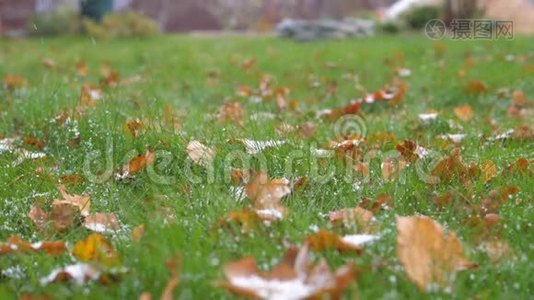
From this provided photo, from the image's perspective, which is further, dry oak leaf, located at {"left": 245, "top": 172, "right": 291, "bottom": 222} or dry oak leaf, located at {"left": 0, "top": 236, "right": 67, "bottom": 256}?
dry oak leaf, located at {"left": 245, "top": 172, "right": 291, "bottom": 222}

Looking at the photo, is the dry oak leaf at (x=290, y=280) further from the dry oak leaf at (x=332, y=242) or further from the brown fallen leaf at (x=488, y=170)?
the brown fallen leaf at (x=488, y=170)

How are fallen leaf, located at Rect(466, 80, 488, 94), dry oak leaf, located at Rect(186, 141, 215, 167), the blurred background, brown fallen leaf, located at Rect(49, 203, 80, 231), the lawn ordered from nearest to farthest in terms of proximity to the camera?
the lawn < brown fallen leaf, located at Rect(49, 203, 80, 231) < dry oak leaf, located at Rect(186, 141, 215, 167) < fallen leaf, located at Rect(466, 80, 488, 94) < the blurred background

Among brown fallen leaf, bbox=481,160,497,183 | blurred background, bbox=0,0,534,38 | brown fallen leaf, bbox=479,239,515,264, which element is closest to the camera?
brown fallen leaf, bbox=479,239,515,264

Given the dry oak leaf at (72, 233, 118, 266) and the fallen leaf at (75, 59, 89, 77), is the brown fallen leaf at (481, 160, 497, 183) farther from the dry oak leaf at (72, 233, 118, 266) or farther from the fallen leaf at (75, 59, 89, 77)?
the fallen leaf at (75, 59, 89, 77)

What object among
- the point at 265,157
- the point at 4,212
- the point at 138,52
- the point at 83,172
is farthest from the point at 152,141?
the point at 138,52

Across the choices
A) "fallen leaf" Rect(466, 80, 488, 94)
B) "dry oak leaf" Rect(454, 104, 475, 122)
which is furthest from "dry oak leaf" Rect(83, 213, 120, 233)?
"fallen leaf" Rect(466, 80, 488, 94)

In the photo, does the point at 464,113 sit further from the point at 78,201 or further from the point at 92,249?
the point at 92,249

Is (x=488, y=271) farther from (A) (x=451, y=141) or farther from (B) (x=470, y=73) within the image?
(B) (x=470, y=73)
